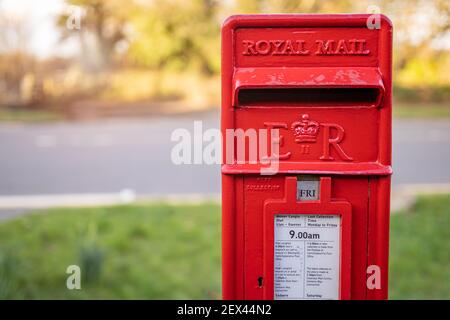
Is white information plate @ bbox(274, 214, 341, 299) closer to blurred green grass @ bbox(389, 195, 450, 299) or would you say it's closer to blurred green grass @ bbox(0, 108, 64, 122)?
blurred green grass @ bbox(389, 195, 450, 299)

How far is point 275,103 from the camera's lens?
1949mm

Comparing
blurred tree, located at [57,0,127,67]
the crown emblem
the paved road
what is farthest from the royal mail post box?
blurred tree, located at [57,0,127,67]

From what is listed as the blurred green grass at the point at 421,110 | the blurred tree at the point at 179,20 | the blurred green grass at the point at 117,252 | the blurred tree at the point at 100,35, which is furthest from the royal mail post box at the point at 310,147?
the blurred green grass at the point at 421,110

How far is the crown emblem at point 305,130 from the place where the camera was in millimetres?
1936

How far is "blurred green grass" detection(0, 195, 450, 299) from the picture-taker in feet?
11.1

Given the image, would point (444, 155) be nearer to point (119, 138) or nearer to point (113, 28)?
point (119, 138)

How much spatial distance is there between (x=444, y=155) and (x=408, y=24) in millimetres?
5005

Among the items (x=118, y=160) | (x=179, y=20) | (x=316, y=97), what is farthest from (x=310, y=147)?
(x=118, y=160)

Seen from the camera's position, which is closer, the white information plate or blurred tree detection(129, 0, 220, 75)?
the white information plate

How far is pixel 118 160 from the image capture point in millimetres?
8297

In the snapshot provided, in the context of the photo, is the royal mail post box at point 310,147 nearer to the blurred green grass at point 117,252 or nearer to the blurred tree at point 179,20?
the blurred green grass at point 117,252

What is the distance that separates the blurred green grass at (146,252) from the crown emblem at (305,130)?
6.06ft

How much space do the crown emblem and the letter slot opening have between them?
7cm
